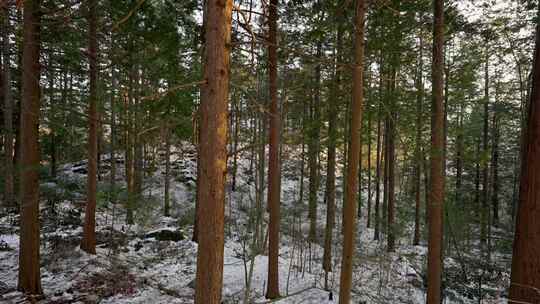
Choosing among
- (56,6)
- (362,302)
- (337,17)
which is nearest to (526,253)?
(337,17)

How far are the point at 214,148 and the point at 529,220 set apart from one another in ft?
13.1

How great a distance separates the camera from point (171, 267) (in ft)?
32.0

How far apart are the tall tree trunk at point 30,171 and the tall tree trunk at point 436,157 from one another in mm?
8418

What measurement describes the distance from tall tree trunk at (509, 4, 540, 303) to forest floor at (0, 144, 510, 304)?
3.72 meters

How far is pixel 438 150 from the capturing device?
6531 mm

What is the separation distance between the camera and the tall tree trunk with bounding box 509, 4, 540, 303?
12.0 feet

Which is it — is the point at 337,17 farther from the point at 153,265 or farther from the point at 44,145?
the point at 44,145

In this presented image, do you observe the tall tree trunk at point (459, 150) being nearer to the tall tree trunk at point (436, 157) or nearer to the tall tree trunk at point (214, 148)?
the tall tree trunk at point (436, 157)

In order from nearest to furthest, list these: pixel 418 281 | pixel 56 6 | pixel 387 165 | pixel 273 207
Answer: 1. pixel 56 6
2. pixel 273 207
3. pixel 418 281
4. pixel 387 165

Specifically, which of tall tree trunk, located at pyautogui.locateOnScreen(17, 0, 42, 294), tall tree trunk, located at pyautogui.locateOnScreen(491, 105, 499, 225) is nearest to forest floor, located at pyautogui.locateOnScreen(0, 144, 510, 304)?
tall tree trunk, located at pyautogui.locateOnScreen(17, 0, 42, 294)

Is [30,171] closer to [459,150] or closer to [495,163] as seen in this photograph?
[459,150]

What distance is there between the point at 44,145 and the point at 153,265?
1185 cm

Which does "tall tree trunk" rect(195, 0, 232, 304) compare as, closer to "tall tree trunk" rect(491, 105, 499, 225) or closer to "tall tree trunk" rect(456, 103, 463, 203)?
"tall tree trunk" rect(456, 103, 463, 203)

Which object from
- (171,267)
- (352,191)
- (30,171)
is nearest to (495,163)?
(352,191)
